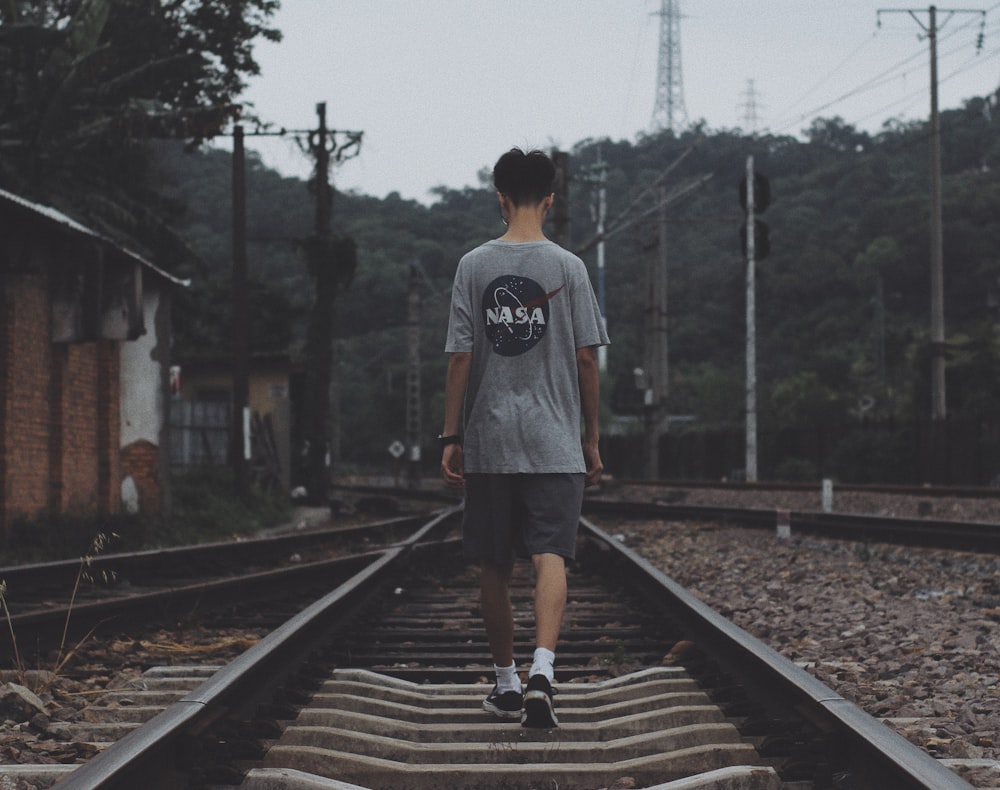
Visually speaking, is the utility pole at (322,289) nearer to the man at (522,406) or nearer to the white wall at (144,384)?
the white wall at (144,384)

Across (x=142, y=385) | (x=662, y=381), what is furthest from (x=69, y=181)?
(x=662, y=381)

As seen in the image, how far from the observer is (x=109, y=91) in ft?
95.2

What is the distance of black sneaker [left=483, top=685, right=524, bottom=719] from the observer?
411 centimetres

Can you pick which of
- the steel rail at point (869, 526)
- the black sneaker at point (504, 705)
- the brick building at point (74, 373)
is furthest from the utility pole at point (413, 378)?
the black sneaker at point (504, 705)

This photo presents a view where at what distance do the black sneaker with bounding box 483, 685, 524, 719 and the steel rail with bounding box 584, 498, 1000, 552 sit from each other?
804 centimetres

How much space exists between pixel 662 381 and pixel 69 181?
634 inches

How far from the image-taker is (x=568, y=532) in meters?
4.07

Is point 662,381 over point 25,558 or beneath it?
over

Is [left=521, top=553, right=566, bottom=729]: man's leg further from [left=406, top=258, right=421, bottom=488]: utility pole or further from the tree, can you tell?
[left=406, top=258, right=421, bottom=488]: utility pole

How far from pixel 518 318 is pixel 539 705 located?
1.15 meters

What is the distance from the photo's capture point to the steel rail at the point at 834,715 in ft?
9.56

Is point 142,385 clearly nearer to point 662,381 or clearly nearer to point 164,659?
point 164,659

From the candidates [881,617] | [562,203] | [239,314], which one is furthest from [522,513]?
[562,203]

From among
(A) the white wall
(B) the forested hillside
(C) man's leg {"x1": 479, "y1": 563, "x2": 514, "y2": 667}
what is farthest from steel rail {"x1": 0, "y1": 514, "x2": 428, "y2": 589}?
(B) the forested hillside
